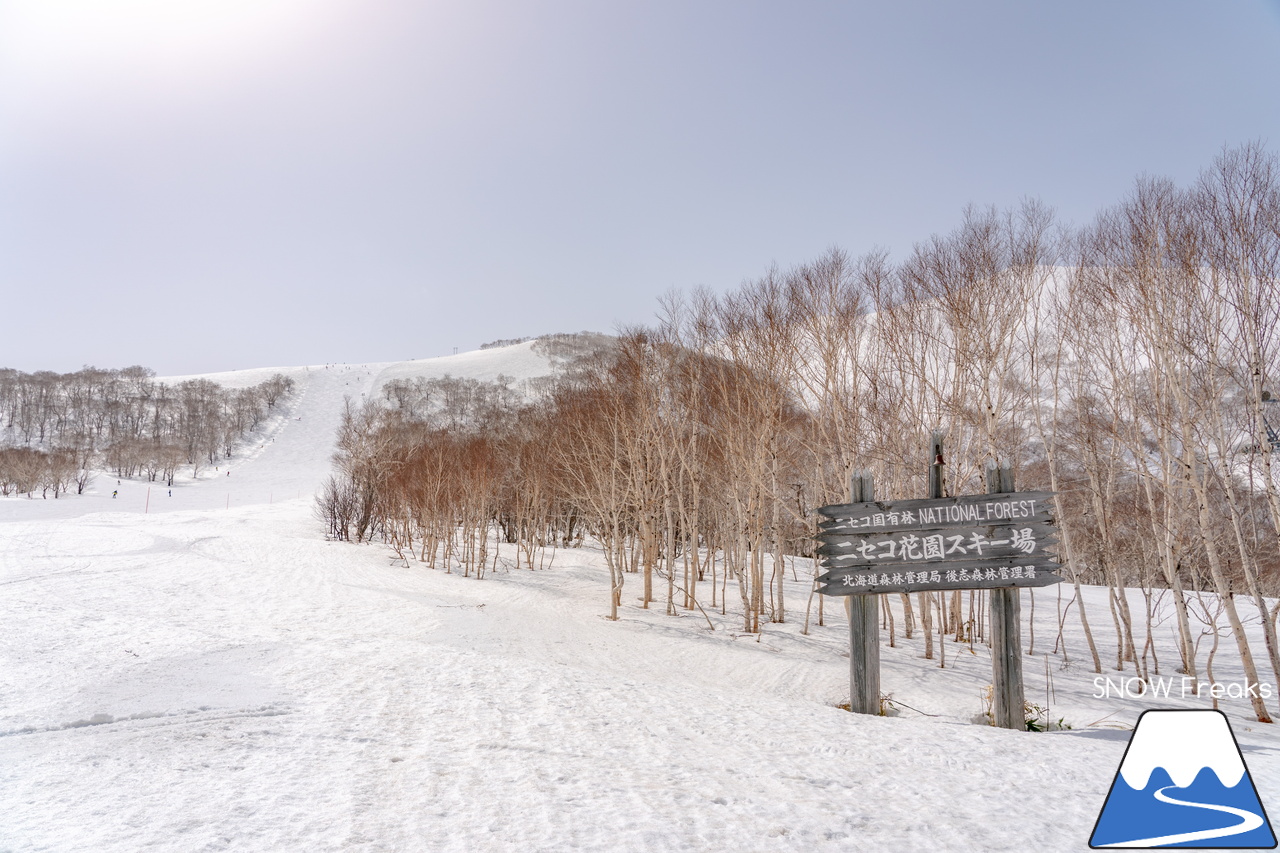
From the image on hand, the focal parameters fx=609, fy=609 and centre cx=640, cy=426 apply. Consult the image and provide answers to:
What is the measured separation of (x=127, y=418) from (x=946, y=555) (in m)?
89.3

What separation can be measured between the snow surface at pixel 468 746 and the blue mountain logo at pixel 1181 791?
0.22 m

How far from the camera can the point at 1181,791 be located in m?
3.06

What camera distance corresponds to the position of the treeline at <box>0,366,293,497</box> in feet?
173

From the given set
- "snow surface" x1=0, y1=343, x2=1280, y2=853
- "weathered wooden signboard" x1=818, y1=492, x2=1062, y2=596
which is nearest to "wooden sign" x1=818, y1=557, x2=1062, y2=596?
"weathered wooden signboard" x1=818, y1=492, x2=1062, y2=596

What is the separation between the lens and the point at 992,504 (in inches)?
232

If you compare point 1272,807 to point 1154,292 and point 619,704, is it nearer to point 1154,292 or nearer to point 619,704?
point 619,704

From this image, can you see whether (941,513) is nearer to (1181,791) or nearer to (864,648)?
(864,648)

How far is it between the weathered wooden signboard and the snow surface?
1.31 meters

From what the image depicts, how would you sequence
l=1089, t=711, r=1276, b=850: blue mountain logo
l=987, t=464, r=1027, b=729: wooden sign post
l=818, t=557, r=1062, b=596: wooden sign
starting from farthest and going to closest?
1. l=987, t=464, r=1027, b=729: wooden sign post
2. l=818, t=557, r=1062, b=596: wooden sign
3. l=1089, t=711, r=1276, b=850: blue mountain logo

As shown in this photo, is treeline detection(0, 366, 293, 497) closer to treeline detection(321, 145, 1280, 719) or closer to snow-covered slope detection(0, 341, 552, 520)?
snow-covered slope detection(0, 341, 552, 520)

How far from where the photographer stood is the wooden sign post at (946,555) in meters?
5.79

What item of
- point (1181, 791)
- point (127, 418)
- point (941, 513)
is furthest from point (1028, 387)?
point (127, 418)

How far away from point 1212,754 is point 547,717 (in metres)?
4.09

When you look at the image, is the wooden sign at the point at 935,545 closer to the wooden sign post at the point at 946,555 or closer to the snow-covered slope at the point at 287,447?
the wooden sign post at the point at 946,555
